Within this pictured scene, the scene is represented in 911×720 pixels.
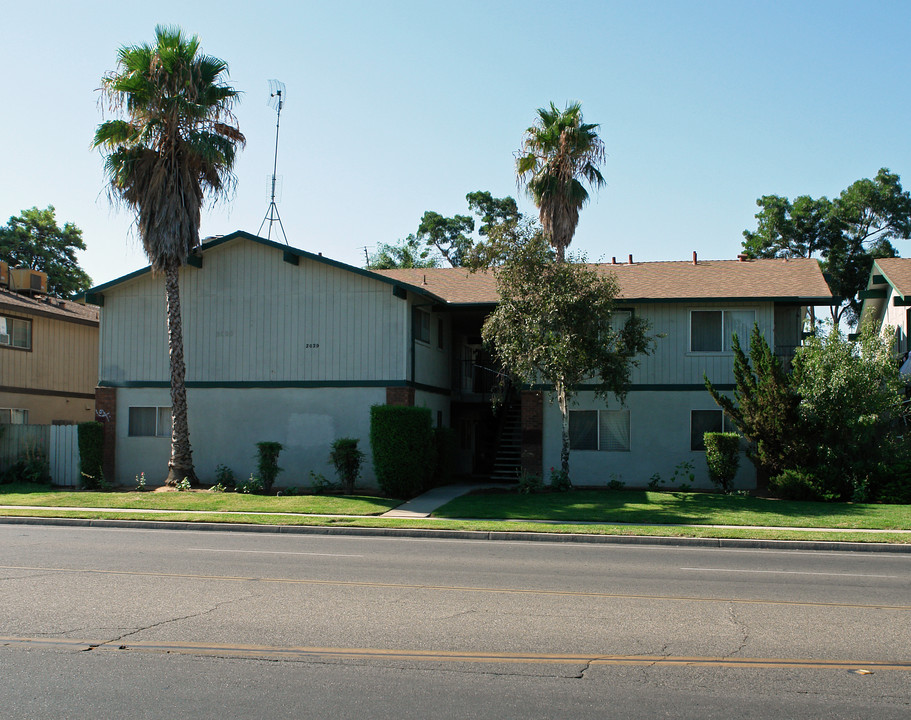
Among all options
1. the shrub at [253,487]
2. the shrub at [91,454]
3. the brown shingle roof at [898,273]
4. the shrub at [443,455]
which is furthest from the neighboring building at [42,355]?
the brown shingle roof at [898,273]

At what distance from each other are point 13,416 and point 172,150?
11.9m

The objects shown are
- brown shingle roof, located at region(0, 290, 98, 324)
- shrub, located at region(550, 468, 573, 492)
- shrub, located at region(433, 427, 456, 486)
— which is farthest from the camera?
brown shingle roof, located at region(0, 290, 98, 324)

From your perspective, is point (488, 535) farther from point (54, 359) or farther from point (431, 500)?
point (54, 359)

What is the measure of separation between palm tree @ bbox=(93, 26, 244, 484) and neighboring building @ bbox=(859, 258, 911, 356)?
1754 centimetres

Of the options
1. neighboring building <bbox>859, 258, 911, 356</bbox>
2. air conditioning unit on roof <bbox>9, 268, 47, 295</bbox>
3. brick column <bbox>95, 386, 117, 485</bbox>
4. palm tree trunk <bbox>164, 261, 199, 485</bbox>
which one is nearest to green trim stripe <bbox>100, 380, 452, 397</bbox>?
brick column <bbox>95, 386, 117, 485</bbox>

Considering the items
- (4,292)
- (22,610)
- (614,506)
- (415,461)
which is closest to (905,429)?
(614,506)

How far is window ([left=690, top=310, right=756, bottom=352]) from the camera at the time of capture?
24.2 m

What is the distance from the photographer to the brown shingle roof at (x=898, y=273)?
82.9 ft

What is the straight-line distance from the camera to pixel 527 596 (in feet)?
31.5

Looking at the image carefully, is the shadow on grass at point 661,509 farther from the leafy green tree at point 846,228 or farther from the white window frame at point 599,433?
the leafy green tree at point 846,228

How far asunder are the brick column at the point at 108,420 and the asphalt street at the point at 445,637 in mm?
12589

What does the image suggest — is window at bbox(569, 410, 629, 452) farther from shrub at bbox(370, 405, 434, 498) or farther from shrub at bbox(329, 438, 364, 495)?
shrub at bbox(329, 438, 364, 495)

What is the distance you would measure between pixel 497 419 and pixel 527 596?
2041 centimetres

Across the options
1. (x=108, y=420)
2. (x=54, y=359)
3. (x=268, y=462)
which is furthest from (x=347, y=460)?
(x=54, y=359)
